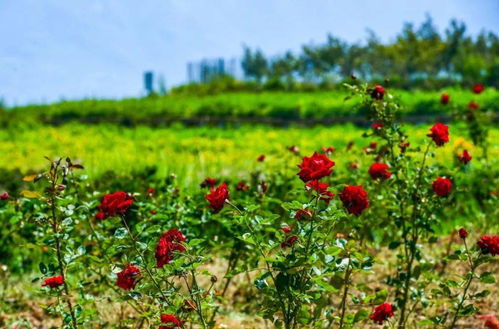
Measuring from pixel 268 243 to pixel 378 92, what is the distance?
0.89 metres

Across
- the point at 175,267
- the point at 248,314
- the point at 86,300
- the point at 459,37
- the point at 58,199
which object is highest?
the point at 459,37

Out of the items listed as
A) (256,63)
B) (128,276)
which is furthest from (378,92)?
(256,63)

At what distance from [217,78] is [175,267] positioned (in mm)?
30641

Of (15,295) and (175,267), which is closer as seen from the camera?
(175,267)

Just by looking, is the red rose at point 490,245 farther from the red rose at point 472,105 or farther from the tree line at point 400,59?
the tree line at point 400,59

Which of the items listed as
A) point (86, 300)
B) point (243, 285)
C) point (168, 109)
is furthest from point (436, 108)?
point (86, 300)

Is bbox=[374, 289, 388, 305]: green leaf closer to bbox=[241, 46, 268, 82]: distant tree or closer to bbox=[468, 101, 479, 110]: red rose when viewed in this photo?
bbox=[468, 101, 479, 110]: red rose

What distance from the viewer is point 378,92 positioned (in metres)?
2.98

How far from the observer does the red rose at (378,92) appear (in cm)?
296

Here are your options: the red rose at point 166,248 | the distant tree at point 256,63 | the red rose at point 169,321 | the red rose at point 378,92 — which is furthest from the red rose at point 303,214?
the distant tree at point 256,63

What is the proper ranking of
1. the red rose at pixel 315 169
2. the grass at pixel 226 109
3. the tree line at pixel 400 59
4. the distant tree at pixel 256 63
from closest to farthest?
the red rose at pixel 315 169 < the grass at pixel 226 109 < the tree line at pixel 400 59 < the distant tree at pixel 256 63

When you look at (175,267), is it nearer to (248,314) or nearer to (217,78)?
(248,314)

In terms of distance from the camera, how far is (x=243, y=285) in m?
4.07

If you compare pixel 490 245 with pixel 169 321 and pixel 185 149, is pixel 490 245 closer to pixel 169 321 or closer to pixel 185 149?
pixel 169 321
